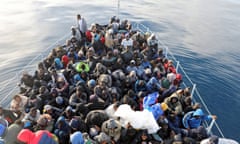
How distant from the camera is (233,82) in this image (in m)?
16.0

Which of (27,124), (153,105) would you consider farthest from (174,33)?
(27,124)

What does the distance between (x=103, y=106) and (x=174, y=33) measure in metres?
18.6

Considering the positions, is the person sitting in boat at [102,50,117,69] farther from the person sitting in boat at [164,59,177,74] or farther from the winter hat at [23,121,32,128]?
the winter hat at [23,121,32,128]

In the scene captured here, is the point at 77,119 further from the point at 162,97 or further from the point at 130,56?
the point at 130,56

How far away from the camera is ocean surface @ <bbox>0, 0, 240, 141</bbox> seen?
1458 cm

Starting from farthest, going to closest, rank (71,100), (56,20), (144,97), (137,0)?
(137,0)
(56,20)
(144,97)
(71,100)

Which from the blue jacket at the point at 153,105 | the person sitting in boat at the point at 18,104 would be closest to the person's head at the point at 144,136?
the blue jacket at the point at 153,105

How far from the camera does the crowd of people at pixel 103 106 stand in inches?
289

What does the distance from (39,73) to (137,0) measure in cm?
3360

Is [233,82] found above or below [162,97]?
below

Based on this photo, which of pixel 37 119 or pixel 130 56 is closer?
pixel 37 119

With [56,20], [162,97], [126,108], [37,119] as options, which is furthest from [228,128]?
[56,20]

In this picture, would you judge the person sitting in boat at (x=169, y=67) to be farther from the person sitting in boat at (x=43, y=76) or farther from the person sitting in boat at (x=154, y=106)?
the person sitting in boat at (x=43, y=76)

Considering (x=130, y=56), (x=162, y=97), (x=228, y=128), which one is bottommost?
(x=228, y=128)
